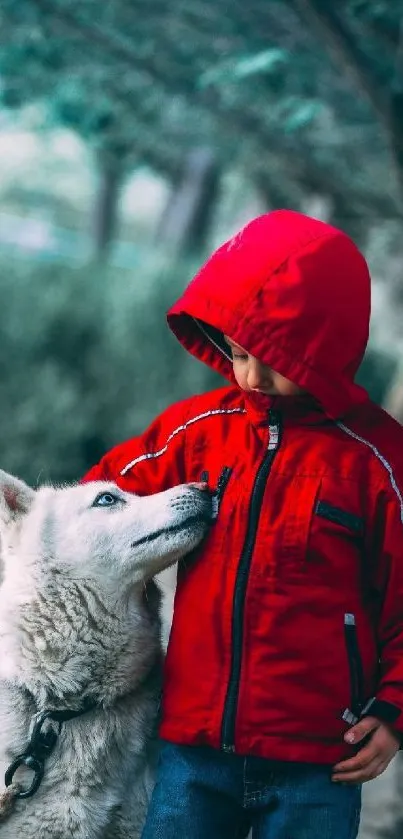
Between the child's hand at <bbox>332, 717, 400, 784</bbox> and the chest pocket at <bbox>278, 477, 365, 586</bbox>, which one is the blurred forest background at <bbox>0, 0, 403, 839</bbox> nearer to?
the child's hand at <bbox>332, 717, 400, 784</bbox>

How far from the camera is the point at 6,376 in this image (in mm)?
8406

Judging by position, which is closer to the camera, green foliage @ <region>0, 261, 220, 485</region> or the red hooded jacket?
the red hooded jacket

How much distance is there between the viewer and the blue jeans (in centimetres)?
252

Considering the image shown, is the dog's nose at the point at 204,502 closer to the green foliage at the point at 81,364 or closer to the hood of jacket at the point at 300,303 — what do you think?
the hood of jacket at the point at 300,303

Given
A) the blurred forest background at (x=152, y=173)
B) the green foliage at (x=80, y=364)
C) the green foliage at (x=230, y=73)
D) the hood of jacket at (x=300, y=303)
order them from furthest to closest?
the green foliage at (x=80, y=364), the blurred forest background at (x=152, y=173), the green foliage at (x=230, y=73), the hood of jacket at (x=300, y=303)

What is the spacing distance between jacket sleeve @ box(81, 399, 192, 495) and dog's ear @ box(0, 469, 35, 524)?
0.21 metres

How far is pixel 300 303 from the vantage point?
2502 millimetres

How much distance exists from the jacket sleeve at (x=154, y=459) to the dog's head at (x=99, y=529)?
6 centimetres

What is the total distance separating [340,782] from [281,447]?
0.82 meters

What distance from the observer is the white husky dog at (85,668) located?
2.76 metres

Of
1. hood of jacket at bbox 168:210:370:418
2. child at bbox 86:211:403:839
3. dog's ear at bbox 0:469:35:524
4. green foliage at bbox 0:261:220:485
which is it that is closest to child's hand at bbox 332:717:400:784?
child at bbox 86:211:403:839

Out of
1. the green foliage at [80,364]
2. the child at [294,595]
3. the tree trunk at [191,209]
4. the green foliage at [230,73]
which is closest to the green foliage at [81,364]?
the green foliage at [80,364]

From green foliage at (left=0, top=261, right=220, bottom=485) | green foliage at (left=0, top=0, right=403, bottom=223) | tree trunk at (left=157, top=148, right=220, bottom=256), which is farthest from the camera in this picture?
tree trunk at (left=157, top=148, right=220, bottom=256)

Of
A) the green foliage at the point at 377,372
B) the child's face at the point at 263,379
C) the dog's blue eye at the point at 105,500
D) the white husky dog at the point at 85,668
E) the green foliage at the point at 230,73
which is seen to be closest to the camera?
the child's face at the point at 263,379
